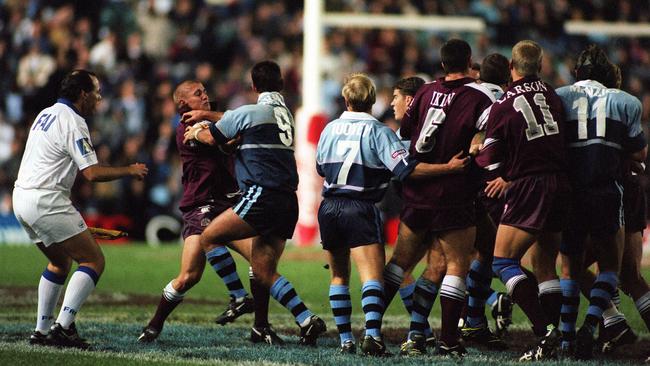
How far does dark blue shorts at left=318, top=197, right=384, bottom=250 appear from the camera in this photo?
891 centimetres

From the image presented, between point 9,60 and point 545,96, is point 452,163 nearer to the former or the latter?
point 545,96

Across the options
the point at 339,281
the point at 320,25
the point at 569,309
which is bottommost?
the point at 569,309

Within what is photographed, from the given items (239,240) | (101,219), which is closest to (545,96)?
(239,240)

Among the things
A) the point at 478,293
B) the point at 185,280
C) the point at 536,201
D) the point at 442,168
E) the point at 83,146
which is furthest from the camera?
the point at 478,293

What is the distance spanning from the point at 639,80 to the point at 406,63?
4635mm

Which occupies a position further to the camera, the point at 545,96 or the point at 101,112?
the point at 101,112

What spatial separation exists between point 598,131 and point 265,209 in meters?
2.61

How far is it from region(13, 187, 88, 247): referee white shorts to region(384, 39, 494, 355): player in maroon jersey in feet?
8.30

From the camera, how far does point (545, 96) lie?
8.78 metres

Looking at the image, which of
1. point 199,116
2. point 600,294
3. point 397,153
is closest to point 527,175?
point 397,153

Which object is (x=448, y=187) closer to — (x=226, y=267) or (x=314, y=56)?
(x=226, y=267)

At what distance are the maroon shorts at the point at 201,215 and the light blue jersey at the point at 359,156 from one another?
1.39m

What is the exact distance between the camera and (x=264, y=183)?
31.0ft

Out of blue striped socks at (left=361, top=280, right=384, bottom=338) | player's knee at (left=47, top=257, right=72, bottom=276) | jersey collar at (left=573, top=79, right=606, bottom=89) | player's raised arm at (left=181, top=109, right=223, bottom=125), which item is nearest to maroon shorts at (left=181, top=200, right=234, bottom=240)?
player's raised arm at (left=181, top=109, right=223, bottom=125)
